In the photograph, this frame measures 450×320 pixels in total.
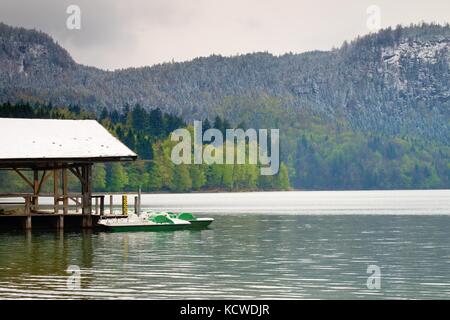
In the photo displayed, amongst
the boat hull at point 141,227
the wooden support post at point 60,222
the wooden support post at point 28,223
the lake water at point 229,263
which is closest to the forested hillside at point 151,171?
the wooden support post at point 60,222

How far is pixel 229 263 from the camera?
109 ft

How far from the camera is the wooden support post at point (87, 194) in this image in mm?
49281

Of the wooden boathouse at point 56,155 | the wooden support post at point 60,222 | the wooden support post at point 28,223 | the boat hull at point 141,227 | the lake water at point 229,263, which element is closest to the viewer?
the lake water at point 229,263

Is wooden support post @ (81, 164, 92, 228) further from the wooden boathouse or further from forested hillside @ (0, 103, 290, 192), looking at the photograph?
forested hillside @ (0, 103, 290, 192)

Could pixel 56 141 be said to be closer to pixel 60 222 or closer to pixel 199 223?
pixel 60 222

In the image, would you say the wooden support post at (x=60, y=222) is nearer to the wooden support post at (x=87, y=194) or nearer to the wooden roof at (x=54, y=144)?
the wooden support post at (x=87, y=194)

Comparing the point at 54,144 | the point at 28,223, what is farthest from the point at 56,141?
the point at 28,223

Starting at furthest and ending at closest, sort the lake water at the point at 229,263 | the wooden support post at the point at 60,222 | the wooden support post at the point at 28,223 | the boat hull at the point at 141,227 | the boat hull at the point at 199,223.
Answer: the boat hull at the point at 199,223 < the wooden support post at the point at 60,222 < the wooden support post at the point at 28,223 < the boat hull at the point at 141,227 < the lake water at the point at 229,263

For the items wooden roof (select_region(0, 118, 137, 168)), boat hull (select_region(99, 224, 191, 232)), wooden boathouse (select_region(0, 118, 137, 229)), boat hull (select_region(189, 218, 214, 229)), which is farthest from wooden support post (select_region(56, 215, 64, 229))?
boat hull (select_region(189, 218, 214, 229))

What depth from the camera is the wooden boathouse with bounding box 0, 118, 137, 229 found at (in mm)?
48000

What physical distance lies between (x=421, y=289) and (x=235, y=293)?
16.4 ft

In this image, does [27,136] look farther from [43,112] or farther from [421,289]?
[43,112]
